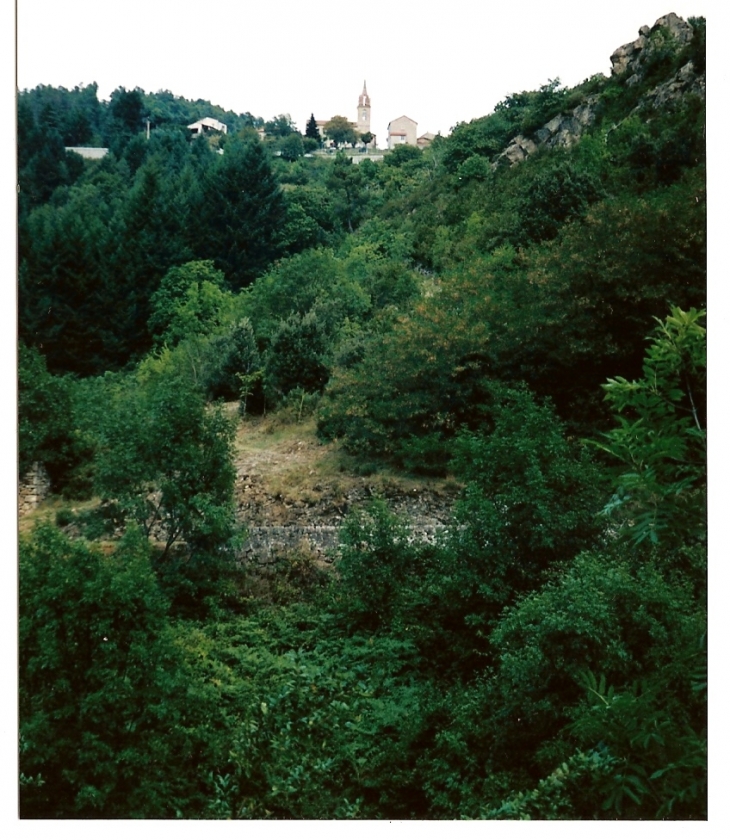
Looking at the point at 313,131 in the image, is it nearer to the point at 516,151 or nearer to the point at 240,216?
the point at 240,216

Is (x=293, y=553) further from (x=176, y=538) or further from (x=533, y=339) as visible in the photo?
(x=533, y=339)

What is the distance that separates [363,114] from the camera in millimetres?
6527

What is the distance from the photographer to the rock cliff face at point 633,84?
5805 mm

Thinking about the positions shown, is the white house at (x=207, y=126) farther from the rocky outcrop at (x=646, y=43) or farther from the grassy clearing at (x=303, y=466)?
the rocky outcrop at (x=646, y=43)

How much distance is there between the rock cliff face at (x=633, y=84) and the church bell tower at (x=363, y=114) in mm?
1159

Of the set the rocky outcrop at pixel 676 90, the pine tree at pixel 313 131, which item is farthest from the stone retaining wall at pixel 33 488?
the rocky outcrop at pixel 676 90

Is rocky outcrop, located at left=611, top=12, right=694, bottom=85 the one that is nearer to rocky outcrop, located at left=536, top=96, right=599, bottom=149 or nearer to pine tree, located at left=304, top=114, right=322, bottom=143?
rocky outcrop, located at left=536, top=96, right=599, bottom=149

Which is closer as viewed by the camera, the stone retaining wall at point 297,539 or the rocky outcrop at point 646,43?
the rocky outcrop at point 646,43

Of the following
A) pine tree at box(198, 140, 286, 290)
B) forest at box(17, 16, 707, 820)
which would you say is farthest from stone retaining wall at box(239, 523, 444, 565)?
pine tree at box(198, 140, 286, 290)

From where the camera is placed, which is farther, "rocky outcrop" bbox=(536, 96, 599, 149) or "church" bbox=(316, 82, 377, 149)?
"rocky outcrop" bbox=(536, 96, 599, 149)

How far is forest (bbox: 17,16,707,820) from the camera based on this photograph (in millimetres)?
5258

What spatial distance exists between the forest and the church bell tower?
29 centimetres

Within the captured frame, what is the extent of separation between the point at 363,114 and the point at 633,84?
209cm

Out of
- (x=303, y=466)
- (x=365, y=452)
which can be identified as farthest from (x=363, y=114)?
(x=303, y=466)
